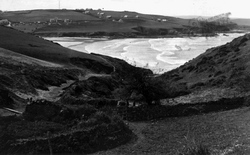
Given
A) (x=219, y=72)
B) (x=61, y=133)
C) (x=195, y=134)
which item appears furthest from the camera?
(x=219, y=72)

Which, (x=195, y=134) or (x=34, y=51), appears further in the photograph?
(x=34, y=51)

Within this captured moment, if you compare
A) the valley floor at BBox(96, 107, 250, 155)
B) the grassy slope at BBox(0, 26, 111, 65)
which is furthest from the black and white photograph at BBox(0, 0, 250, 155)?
the grassy slope at BBox(0, 26, 111, 65)

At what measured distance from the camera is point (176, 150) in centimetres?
1238

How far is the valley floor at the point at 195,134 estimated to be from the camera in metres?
12.3

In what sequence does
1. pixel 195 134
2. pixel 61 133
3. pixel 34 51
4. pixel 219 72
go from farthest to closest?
pixel 34 51, pixel 219 72, pixel 195 134, pixel 61 133

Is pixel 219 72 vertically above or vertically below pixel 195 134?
above

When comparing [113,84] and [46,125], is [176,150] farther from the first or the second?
[113,84]

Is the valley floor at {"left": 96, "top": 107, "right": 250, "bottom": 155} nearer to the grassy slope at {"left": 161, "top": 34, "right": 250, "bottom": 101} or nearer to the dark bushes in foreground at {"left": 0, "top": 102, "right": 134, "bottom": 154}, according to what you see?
the dark bushes in foreground at {"left": 0, "top": 102, "right": 134, "bottom": 154}

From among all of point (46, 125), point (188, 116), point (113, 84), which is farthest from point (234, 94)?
point (113, 84)

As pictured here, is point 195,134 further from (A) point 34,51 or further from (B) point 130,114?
(A) point 34,51

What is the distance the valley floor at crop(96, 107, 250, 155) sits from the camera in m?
12.3

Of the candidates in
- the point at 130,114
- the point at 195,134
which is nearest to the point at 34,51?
the point at 130,114

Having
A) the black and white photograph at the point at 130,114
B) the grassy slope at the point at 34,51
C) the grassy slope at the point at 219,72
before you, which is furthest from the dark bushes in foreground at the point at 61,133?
the grassy slope at the point at 34,51

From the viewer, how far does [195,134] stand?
14.3m
